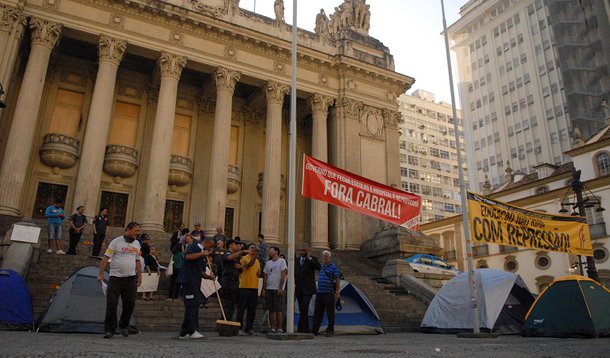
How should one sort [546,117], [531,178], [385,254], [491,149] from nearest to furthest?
[385,254] < [531,178] < [546,117] < [491,149]

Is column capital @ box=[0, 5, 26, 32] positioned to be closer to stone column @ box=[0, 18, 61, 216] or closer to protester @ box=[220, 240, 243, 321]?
stone column @ box=[0, 18, 61, 216]

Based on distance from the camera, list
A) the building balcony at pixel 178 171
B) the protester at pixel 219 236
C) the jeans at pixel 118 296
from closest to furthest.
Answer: the jeans at pixel 118 296 < the protester at pixel 219 236 < the building balcony at pixel 178 171

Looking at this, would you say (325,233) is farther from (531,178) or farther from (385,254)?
(531,178)

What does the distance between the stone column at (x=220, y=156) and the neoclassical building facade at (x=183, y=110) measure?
8cm

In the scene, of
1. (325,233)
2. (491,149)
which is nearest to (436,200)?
(491,149)

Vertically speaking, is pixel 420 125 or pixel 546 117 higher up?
pixel 420 125

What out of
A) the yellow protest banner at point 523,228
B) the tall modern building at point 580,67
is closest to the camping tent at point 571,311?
the yellow protest banner at point 523,228

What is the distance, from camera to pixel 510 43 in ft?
201

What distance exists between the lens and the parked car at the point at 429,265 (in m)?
18.8

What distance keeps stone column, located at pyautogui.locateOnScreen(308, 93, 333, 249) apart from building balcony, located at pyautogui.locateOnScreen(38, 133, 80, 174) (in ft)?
41.6

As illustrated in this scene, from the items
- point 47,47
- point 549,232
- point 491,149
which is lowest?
point 549,232

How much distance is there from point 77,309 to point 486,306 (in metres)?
9.35

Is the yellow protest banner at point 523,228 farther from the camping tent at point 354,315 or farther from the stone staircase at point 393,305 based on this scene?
the stone staircase at point 393,305

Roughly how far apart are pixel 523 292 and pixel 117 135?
68.8 feet
